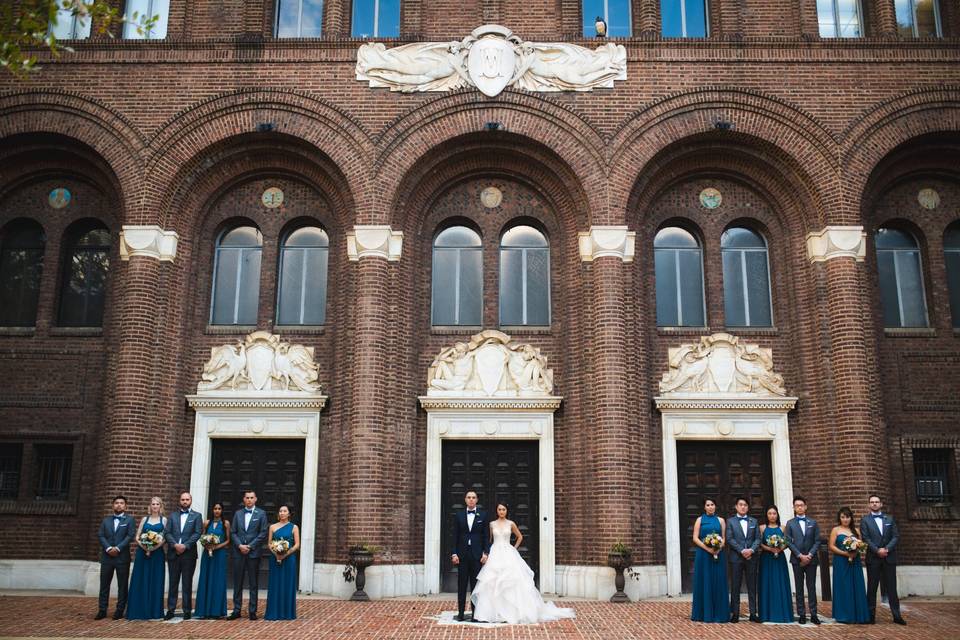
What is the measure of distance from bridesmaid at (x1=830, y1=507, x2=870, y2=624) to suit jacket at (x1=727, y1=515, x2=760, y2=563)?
114 cm

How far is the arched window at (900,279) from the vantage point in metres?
16.5

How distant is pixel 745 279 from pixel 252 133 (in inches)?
388

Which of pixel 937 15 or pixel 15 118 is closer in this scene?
pixel 15 118

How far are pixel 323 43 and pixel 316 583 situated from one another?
10.0 m

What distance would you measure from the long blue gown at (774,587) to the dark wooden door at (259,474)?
317 inches

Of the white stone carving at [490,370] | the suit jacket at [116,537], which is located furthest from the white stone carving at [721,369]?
the suit jacket at [116,537]

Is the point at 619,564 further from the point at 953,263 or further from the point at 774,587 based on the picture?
the point at 953,263

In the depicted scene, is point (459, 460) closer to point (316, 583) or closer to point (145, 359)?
point (316, 583)

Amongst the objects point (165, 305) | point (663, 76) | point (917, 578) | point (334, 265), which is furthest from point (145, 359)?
point (917, 578)

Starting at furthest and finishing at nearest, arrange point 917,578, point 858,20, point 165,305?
point 858,20 < point 165,305 < point 917,578

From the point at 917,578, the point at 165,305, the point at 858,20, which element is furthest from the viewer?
the point at 858,20

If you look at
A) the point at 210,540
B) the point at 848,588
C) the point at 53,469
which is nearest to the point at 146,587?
the point at 210,540

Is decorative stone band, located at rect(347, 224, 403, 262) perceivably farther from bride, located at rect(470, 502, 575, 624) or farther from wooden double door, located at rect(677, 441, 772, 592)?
wooden double door, located at rect(677, 441, 772, 592)

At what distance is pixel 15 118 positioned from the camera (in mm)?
16219
